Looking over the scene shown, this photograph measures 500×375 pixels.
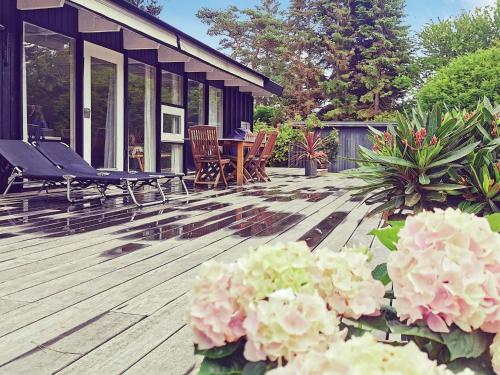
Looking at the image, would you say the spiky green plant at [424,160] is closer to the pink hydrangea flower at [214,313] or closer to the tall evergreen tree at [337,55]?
the pink hydrangea flower at [214,313]

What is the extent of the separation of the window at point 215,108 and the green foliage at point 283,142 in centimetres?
317

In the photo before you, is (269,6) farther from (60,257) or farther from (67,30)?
(60,257)

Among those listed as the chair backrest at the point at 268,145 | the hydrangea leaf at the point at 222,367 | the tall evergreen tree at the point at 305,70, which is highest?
the tall evergreen tree at the point at 305,70

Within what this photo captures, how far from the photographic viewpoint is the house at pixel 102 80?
6.05 m

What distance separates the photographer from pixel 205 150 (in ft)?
26.0

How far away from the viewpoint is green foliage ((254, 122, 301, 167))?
16.0 meters

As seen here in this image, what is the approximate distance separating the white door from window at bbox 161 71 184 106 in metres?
1.67

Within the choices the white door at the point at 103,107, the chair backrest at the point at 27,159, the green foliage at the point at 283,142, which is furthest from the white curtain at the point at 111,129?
the green foliage at the point at 283,142

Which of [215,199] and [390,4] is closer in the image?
[215,199]

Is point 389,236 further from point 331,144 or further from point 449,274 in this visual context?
point 331,144

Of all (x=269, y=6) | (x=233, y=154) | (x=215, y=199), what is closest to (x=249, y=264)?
(x=215, y=199)

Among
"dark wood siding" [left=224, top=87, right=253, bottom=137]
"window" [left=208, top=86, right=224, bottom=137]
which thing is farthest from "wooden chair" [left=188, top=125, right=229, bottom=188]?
"dark wood siding" [left=224, top=87, right=253, bottom=137]

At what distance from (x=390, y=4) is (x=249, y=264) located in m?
28.4

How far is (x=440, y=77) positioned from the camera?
16.0 meters
